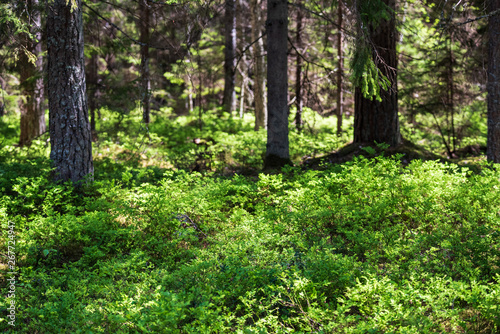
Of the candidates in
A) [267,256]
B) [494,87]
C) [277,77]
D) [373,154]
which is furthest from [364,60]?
[267,256]

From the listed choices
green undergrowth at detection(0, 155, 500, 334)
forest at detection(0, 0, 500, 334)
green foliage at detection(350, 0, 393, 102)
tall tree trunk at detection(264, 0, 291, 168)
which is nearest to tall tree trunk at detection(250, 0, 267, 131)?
forest at detection(0, 0, 500, 334)

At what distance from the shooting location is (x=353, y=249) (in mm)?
4906

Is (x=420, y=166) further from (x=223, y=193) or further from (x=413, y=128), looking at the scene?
(x=413, y=128)

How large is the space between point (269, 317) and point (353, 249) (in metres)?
1.82

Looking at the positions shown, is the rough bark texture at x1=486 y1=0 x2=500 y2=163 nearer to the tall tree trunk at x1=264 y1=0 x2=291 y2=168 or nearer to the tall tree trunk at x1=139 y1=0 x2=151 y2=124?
the tall tree trunk at x1=264 y1=0 x2=291 y2=168

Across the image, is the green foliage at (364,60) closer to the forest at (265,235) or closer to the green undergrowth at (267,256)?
the forest at (265,235)

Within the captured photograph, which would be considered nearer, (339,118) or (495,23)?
(495,23)

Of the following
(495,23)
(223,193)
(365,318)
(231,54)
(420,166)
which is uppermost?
(231,54)

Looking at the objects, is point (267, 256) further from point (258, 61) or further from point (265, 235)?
point (258, 61)

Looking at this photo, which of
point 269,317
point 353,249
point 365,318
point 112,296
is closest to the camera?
point 269,317

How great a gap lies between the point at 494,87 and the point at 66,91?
892 centimetres

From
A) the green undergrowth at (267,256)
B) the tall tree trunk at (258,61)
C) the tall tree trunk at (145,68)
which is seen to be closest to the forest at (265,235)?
the green undergrowth at (267,256)

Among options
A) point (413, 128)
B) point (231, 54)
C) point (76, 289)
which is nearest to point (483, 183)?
point (76, 289)

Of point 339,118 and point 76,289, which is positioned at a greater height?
point 339,118
